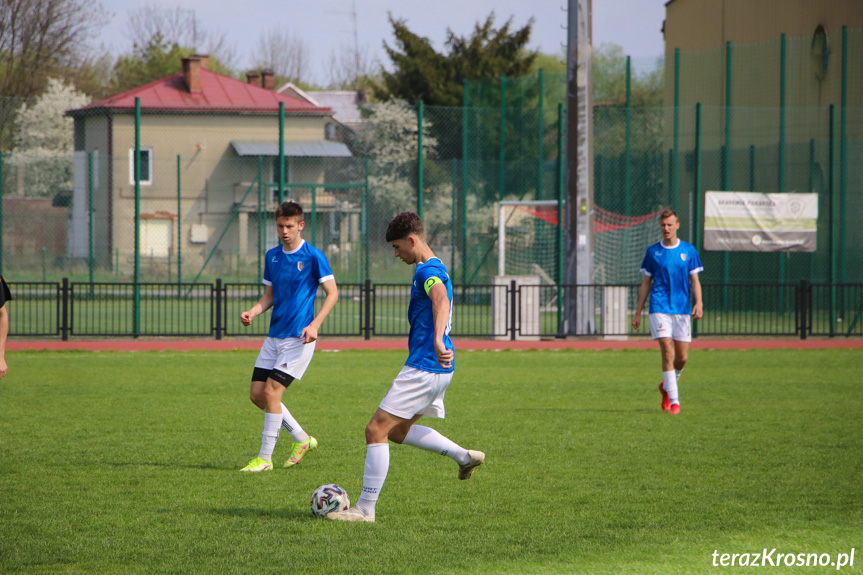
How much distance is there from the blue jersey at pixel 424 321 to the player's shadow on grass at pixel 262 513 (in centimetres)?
122

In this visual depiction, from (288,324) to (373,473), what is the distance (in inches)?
87.2

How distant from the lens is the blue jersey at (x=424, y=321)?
5.50m

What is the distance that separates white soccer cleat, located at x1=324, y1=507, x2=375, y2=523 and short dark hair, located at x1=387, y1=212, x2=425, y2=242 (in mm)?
1669

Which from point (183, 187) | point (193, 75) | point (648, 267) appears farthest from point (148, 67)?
point (648, 267)

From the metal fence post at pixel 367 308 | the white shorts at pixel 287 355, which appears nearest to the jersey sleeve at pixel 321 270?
the white shorts at pixel 287 355

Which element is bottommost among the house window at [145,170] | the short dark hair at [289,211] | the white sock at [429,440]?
the white sock at [429,440]

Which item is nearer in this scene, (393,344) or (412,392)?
(412,392)

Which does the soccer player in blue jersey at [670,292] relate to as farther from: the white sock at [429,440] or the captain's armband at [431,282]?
the captain's armband at [431,282]

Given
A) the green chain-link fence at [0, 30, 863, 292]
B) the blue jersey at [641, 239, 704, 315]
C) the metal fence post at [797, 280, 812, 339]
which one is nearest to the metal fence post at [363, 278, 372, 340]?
the green chain-link fence at [0, 30, 863, 292]

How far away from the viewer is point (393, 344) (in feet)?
56.7

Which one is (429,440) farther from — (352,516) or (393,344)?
(393,344)

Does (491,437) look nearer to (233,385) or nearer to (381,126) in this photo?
(233,385)

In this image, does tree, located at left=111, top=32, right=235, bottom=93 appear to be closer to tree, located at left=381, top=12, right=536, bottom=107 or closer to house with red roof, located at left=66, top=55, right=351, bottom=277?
tree, located at left=381, top=12, right=536, bottom=107

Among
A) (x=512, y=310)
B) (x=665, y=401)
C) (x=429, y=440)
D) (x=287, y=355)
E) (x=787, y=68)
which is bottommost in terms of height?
(x=665, y=401)
